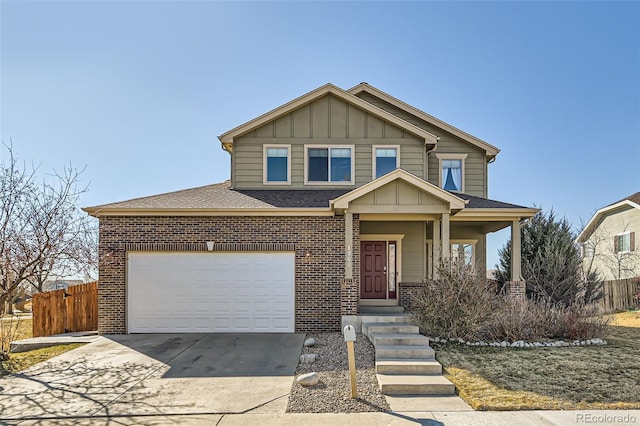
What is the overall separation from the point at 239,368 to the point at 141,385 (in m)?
1.75

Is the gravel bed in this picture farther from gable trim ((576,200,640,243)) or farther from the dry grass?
gable trim ((576,200,640,243))

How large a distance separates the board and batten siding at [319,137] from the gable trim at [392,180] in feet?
9.16

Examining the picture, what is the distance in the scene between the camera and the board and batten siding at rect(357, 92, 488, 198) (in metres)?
14.8

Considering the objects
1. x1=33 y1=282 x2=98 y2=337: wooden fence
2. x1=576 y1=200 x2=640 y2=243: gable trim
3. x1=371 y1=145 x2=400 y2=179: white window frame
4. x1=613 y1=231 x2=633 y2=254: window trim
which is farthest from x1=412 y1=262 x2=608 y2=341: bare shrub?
x1=613 y1=231 x2=633 y2=254: window trim

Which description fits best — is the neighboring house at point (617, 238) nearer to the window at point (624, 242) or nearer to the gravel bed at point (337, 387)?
the window at point (624, 242)

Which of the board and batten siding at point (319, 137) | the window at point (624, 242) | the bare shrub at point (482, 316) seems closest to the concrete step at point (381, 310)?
the bare shrub at point (482, 316)

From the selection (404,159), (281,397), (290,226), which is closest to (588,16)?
(404,159)

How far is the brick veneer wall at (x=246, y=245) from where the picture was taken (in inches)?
455

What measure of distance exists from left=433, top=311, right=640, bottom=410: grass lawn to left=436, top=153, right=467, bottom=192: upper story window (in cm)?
694

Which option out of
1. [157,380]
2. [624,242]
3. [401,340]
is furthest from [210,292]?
[624,242]

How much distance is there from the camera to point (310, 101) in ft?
44.7

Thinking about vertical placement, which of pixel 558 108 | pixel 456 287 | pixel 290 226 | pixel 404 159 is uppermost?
pixel 558 108

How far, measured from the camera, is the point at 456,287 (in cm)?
969

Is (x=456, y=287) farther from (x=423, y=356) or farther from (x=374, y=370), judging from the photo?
(x=374, y=370)
